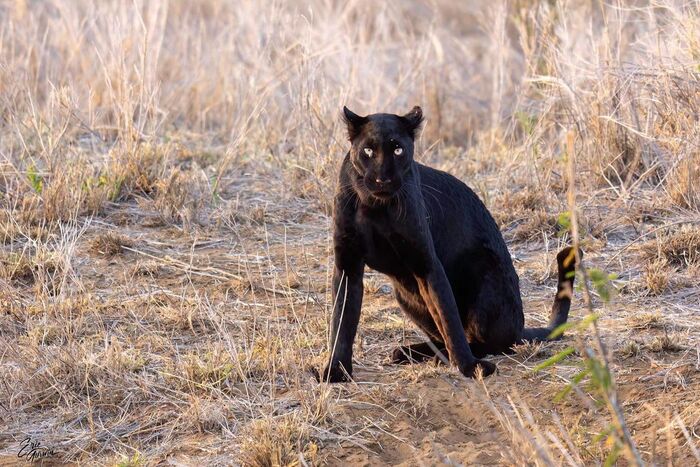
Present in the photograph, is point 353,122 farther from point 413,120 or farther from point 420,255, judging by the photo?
point 420,255

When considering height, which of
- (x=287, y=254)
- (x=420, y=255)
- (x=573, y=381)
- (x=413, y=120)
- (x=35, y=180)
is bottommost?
(x=287, y=254)

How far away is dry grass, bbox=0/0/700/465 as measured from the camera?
4074 millimetres

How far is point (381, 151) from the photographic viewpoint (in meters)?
4.23

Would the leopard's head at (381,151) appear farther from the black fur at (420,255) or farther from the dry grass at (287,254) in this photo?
the dry grass at (287,254)

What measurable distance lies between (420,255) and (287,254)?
2.00 m

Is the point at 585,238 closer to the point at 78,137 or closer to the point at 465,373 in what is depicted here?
the point at 465,373

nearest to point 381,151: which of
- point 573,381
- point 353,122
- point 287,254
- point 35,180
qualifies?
point 353,122

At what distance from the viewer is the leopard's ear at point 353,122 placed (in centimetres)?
436

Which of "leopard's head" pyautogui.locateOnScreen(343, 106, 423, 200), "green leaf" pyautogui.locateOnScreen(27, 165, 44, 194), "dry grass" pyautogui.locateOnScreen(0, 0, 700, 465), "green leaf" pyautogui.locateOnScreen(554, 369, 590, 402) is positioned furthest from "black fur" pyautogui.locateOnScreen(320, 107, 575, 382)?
"green leaf" pyautogui.locateOnScreen(27, 165, 44, 194)

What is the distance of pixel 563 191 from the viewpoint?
6961 mm
